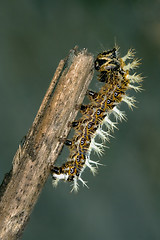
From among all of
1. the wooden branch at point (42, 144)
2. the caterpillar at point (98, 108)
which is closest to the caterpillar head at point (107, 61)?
the caterpillar at point (98, 108)

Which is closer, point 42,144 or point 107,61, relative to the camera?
point 42,144

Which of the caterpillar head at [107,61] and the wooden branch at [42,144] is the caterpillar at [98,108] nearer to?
the caterpillar head at [107,61]

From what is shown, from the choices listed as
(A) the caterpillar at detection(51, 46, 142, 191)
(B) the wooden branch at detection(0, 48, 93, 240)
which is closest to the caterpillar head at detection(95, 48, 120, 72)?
(A) the caterpillar at detection(51, 46, 142, 191)

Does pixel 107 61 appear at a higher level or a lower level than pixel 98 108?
higher

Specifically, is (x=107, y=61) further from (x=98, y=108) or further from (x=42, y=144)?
(x=42, y=144)

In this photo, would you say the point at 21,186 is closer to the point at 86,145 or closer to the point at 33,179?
the point at 33,179

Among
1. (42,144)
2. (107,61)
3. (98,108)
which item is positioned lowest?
(42,144)

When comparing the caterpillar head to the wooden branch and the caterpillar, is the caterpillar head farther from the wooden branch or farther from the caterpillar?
the wooden branch

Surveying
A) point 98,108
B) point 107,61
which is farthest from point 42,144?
point 107,61

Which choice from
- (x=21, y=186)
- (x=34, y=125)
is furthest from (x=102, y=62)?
(x=21, y=186)
